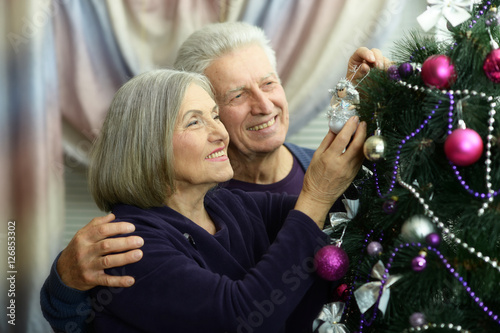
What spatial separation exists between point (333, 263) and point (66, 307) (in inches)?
27.3

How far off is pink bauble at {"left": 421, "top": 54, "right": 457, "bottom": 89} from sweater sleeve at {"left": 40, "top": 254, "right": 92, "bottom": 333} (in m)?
0.94

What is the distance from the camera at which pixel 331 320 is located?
3.75 feet

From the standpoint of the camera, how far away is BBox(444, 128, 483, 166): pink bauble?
910 mm

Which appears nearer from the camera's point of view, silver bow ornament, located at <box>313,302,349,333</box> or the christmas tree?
the christmas tree

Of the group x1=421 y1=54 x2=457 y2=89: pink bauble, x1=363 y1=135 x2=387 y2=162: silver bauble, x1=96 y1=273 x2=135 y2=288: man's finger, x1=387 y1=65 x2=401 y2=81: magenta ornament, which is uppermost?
x1=421 y1=54 x2=457 y2=89: pink bauble

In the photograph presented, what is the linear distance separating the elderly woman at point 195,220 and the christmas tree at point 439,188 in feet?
0.45

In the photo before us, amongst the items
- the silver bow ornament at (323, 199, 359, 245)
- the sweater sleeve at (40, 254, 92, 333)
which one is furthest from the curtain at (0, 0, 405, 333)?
the silver bow ornament at (323, 199, 359, 245)

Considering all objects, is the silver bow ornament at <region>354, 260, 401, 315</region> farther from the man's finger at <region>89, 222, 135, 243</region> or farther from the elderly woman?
the man's finger at <region>89, 222, 135, 243</region>

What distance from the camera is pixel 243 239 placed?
1480 millimetres

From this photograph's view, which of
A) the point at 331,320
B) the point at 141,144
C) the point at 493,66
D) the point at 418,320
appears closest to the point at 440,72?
the point at 493,66

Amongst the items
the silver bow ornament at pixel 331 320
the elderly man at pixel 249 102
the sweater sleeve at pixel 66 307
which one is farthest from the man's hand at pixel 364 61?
the sweater sleeve at pixel 66 307

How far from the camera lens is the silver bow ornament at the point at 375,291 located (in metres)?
1.01

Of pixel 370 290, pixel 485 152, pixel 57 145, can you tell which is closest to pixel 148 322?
pixel 370 290

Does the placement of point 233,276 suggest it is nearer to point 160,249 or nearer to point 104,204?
point 160,249
